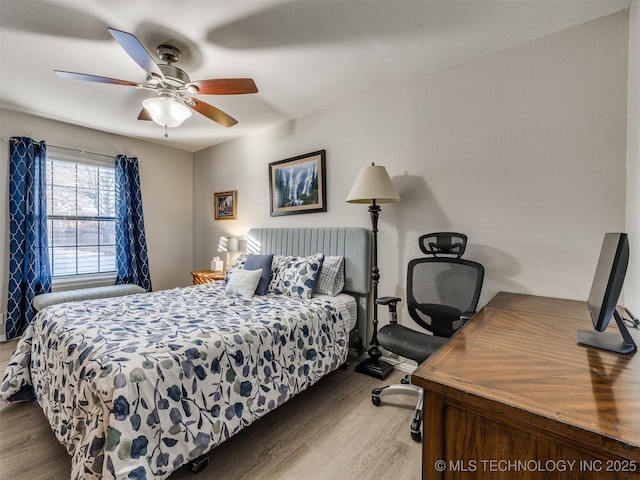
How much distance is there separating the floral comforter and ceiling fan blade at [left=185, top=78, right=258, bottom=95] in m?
1.58

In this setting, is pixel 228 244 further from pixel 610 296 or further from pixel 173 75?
pixel 610 296

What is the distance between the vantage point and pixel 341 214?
3076mm

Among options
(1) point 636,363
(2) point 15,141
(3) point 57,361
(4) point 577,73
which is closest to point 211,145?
(2) point 15,141

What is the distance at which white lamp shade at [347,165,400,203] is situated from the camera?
2.38m

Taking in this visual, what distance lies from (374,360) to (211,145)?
3826 mm

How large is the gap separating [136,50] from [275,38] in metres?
0.87

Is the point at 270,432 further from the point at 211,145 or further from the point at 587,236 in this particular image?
the point at 211,145

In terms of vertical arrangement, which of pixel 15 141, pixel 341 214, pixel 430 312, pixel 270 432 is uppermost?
pixel 15 141

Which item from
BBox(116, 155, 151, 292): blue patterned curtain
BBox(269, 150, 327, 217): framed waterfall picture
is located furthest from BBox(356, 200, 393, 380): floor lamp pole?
BBox(116, 155, 151, 292): blue patterned curtain

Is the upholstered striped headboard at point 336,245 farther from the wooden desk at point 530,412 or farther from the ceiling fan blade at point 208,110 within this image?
the wooden desk at point 530,412

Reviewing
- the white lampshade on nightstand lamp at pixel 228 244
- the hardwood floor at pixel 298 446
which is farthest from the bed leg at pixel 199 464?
the white lampshade on nightstand lamp at pixel 228 244

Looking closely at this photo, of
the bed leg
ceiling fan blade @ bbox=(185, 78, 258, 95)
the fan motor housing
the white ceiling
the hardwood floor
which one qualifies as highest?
the white ceiling

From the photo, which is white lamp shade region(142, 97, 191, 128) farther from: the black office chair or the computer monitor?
the computer monitor

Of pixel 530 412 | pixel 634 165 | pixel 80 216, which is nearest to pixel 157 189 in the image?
pixel 80 216
